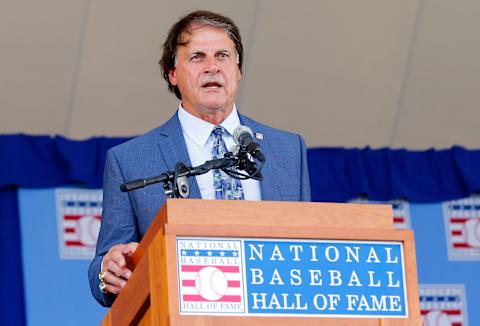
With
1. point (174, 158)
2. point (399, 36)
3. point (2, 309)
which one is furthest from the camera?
point (399, 36)

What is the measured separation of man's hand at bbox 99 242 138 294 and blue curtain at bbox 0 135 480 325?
269cm

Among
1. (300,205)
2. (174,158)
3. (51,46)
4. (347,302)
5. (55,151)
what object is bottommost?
(347,302)

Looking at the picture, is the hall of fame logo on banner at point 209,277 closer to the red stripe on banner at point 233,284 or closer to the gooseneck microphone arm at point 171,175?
the red stripe on banner at point 233,284

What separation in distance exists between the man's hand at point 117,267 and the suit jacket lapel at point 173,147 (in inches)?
18.3

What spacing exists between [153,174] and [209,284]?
38.8 inches

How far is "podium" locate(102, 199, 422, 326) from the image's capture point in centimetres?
258

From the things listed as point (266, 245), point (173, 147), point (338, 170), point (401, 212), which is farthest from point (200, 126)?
point (401, 212)

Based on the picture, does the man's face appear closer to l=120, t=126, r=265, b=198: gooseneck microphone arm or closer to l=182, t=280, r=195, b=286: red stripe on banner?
l=120, t=126, r=265, b=198: gooseneck microphone arm

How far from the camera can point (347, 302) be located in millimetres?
2674

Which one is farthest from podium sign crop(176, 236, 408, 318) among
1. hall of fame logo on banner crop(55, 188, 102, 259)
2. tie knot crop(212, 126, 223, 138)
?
hall of fame logo on banner crop(55, 188, 102, 259)

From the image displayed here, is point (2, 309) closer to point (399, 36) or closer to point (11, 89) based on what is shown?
point (11, 89)

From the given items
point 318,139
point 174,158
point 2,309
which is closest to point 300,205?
point 174,158

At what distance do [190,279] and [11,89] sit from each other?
3371 mm

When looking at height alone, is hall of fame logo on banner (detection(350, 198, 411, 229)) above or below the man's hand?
above
